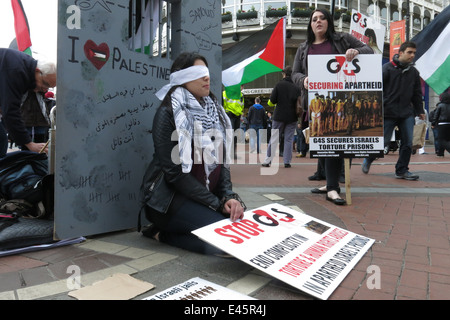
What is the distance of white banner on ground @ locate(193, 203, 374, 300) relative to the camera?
6.75 feet

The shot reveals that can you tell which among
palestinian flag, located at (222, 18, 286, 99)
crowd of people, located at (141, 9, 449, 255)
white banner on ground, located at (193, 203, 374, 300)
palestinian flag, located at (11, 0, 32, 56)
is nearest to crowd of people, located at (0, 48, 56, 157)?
crowd of people, located at (141, 9, 449, 255)

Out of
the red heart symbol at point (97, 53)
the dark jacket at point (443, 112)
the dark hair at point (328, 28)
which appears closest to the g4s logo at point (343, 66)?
the dark hair at point (328, 28)

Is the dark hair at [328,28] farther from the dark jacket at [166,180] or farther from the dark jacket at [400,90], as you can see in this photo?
the dark jacket at [166,180]

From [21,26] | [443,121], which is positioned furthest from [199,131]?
[443,121]

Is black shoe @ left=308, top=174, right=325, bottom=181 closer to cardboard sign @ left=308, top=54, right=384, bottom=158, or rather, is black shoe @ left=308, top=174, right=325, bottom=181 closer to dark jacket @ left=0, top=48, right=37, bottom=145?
cardboard sign @ left=308, top=54, right=384, bottom=158

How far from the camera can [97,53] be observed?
112 inches

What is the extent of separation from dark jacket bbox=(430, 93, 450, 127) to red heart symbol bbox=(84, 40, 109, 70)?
10079mm

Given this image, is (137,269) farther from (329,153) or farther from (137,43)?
(329,153)

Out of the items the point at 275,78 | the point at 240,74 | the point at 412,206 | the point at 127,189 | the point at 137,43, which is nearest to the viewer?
the point at 127,189

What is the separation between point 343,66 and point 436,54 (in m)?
3.56

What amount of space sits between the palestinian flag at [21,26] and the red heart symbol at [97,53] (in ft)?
16.6

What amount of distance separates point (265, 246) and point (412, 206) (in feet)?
8.22
